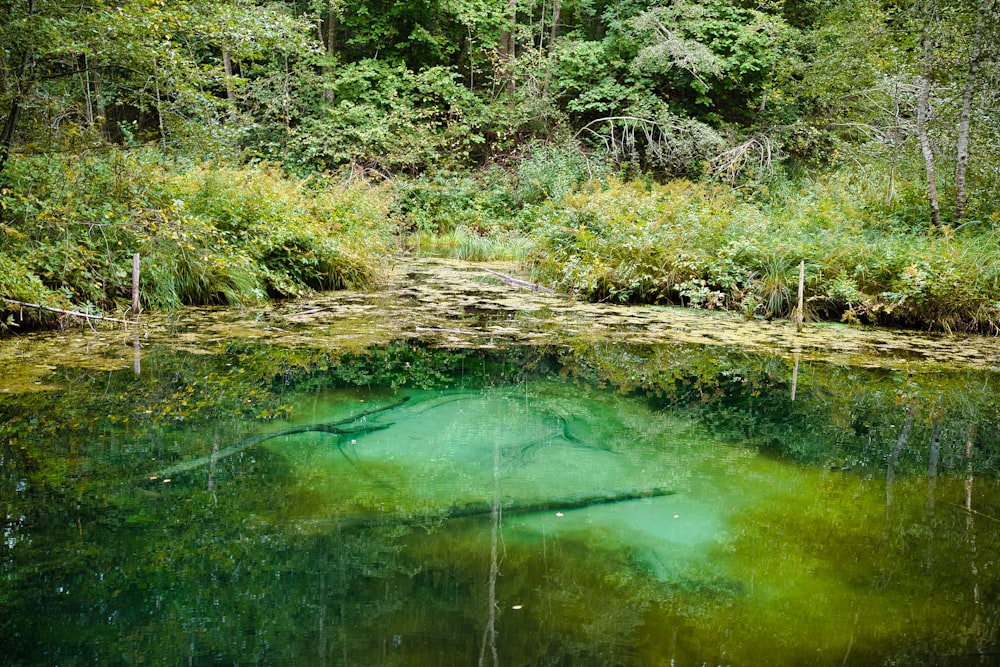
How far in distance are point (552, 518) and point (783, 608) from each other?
872 millimetres

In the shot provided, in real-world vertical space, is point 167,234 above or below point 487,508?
above

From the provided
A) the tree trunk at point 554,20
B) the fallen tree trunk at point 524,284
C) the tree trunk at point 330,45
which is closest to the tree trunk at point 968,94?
the fallen tree trunk at point 524,284

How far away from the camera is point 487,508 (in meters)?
2.63

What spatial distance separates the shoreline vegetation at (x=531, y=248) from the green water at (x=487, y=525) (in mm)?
1993

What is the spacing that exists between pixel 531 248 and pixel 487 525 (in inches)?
321

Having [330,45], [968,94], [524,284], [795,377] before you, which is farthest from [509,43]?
[795,377]

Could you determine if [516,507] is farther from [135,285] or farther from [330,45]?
[330,45]

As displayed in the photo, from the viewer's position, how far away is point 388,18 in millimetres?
16766

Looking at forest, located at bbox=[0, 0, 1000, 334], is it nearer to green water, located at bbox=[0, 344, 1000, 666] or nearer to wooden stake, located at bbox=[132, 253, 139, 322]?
wooden stake, located at bbox=[132, 253, 139, 322]

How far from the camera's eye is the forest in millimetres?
5648

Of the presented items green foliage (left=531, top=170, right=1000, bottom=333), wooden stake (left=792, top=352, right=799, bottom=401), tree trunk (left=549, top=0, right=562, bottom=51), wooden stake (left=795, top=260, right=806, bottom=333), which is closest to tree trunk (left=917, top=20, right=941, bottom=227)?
green foliage (left=531, top=170, right=1000, bottom=333)

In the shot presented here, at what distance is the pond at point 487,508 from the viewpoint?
5.98 ft

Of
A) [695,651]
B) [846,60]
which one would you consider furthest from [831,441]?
[846,60]

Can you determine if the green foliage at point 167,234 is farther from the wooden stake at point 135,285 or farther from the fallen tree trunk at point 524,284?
the fallen tree trunk at point 524,284
